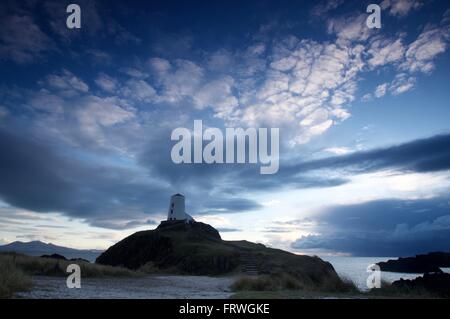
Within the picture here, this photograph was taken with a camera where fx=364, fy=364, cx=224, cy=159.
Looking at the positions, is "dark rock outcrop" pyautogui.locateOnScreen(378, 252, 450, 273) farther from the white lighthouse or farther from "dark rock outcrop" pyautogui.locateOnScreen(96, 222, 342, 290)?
"dark rock outcrop" pyautogui.locateOnScreen(96, 222, 342, 290)

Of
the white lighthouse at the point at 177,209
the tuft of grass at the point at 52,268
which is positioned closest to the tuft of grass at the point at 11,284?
the tuft of grass at the point at 52,268

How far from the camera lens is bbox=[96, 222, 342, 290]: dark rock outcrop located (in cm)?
4284

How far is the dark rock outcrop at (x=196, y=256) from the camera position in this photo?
4284 centimetres

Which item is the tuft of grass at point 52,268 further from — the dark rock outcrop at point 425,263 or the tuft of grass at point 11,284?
the dark rock outcrop at point 425,263

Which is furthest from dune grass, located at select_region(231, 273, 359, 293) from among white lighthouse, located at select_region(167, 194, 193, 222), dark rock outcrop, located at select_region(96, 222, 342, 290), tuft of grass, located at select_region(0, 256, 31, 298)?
white lighthouse, located at select_region(167, 194, 193, 222)

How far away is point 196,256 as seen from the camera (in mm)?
52406

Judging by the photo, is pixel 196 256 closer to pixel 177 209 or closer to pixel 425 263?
pixel 177 209

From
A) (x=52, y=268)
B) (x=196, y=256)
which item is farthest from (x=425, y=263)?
(x=52, y=268)

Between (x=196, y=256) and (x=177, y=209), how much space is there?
115 feet

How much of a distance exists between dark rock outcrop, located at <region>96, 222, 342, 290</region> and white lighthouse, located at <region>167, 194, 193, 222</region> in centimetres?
448

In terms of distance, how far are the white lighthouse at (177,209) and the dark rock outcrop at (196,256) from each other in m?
4.48
